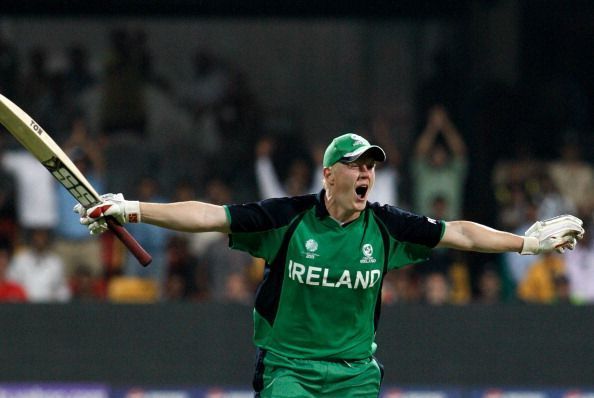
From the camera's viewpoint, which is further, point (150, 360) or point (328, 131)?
point (328, 131)

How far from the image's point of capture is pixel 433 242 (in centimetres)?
746

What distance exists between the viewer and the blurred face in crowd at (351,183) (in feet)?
23.7

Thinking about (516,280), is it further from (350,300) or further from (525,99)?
(350,300)

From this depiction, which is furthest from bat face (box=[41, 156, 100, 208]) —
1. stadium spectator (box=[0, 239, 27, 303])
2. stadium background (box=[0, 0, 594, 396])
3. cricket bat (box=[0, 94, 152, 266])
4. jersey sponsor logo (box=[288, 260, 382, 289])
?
stadium background (box=[0, 0, 594, 396])

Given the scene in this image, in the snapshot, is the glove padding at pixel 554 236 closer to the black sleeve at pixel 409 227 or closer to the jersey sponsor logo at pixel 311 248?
the black sleeve at pixel 409 227

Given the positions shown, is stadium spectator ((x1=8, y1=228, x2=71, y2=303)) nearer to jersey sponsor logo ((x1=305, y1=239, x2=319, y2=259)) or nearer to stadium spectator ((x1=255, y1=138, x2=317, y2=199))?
stadium spectator ((x1=255, y1=138, x2=317, y2=199))

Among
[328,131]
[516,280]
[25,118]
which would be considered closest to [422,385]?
[516,280]

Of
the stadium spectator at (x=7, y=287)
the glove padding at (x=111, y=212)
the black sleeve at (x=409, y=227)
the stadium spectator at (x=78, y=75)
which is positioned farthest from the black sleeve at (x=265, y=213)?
the stadium spectator at (x=78, y=75)

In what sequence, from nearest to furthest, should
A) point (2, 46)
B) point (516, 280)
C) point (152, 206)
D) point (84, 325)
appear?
1. point (152, 206)
2. point (84, 325)
3. point (516, 280)
4. point (2, 46)

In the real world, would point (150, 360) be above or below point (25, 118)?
below

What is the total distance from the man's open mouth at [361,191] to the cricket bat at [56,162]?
1162 millimetres

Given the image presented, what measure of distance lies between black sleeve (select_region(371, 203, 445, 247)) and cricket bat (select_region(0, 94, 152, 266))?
1300 millimetres

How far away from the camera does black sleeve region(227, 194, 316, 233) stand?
7.18m

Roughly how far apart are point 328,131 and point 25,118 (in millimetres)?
7498
